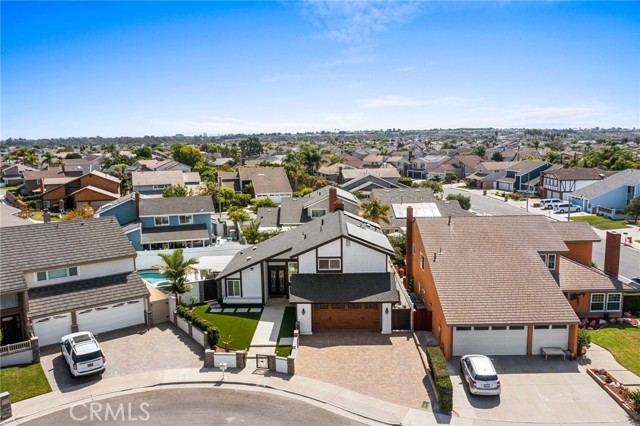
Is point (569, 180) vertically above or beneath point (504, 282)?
above

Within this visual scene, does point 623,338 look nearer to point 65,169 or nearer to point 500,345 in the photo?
point 500,345

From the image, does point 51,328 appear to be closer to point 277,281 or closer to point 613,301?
point 277,281

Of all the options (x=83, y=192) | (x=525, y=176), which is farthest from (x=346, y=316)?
(x=525, y=176)

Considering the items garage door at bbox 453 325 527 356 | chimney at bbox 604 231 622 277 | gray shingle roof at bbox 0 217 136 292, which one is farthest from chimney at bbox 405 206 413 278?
gray shingle roof at bbox 0 217 136 292

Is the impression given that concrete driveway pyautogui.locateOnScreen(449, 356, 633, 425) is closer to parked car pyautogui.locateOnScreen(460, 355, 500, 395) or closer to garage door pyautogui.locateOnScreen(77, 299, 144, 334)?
parked car pyautogui.locateOnScreen(460, 355, 500, 395)

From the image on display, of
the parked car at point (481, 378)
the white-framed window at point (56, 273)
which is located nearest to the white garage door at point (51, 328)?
the white-framed window at point (56, 273)

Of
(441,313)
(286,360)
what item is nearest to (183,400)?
(286,360)

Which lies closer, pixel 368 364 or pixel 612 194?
pixel 368 364
